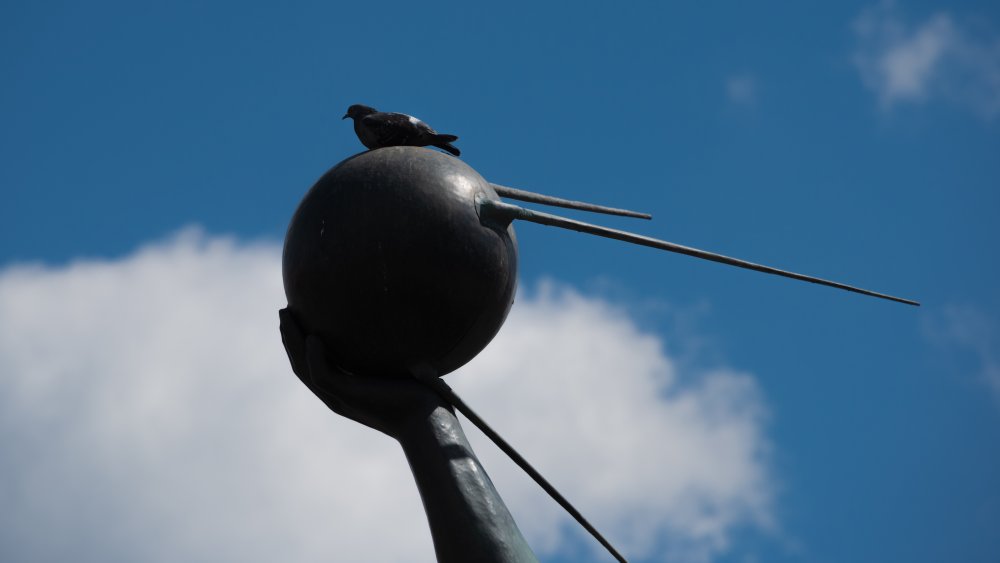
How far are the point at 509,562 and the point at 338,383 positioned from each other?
5.99 feet

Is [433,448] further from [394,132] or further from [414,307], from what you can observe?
[394,132]

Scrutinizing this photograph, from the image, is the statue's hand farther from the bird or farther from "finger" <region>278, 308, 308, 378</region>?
the bird

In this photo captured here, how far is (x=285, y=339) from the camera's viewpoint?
413 inches

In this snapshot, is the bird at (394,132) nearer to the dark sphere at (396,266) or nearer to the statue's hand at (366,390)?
the dark sphere at (396,266)

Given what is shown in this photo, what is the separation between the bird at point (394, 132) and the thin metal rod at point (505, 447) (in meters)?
2.15

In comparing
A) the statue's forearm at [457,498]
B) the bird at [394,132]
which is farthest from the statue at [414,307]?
the bird at [394,132]

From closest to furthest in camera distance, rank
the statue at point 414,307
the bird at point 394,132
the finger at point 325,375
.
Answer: the statue at point 414,307, the finger at point 325,375, the bird at point 394,132

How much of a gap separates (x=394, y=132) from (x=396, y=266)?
6.23 ft

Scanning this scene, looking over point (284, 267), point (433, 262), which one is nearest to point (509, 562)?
point (433, 262)

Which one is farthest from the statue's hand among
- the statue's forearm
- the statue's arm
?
the statue's forearm

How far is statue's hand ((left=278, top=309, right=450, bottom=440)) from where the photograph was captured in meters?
10.3

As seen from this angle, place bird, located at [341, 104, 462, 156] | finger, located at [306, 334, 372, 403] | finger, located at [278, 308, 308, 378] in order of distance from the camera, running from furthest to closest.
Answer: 1. bird, located at [341, 104, 462, 156]
2. finger, located at [278, 308, 308, 378]
3. finger, located at [306, 334, 372, 403]

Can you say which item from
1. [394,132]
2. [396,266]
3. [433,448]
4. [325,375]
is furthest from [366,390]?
Answer: [394,132]

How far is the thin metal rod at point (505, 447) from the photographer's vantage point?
10.2 metres
